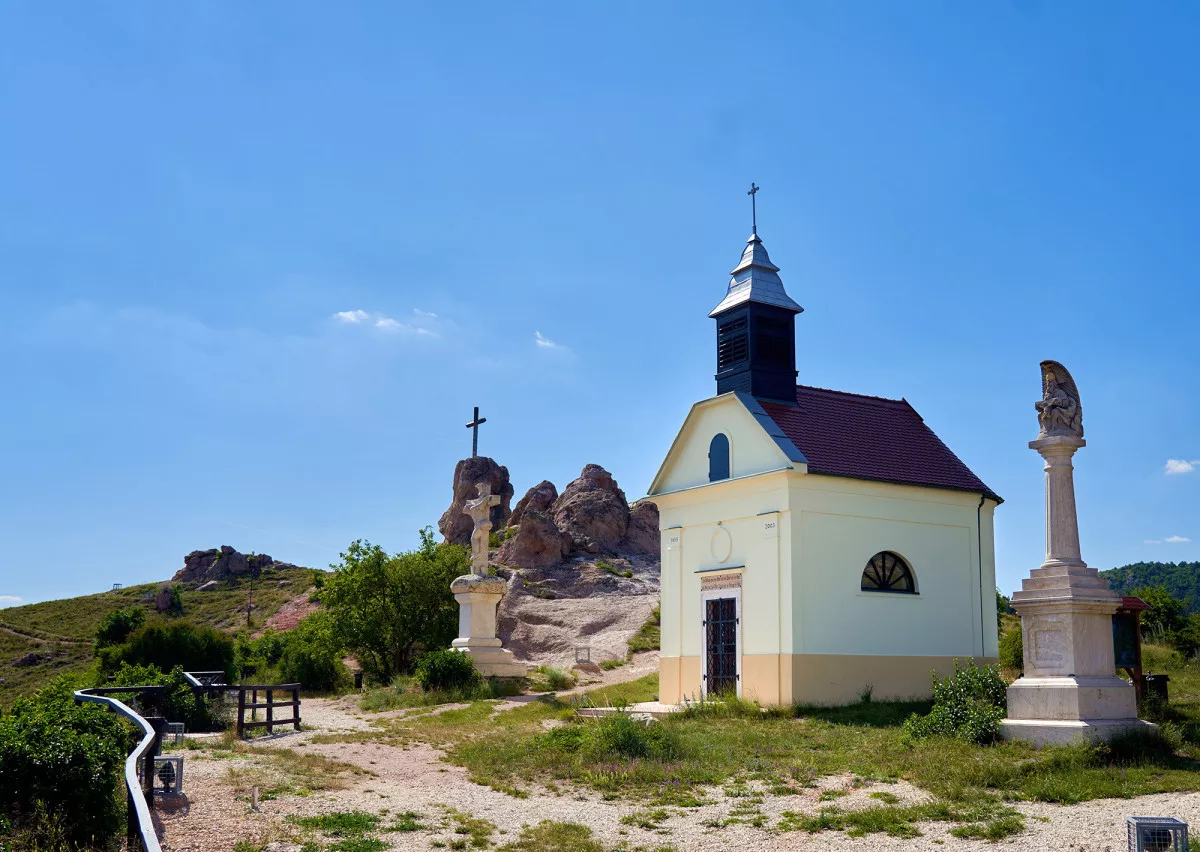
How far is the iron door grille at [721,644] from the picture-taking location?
21.6m

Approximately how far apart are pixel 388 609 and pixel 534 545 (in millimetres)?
23502

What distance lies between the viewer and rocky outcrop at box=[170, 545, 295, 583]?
7688 cm

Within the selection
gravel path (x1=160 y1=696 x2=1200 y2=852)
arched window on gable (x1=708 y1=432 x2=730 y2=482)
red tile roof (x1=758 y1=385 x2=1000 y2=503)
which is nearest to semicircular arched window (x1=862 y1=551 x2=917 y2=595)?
red tile roof (x1=758 y1=385 x2=1000 y2=503)

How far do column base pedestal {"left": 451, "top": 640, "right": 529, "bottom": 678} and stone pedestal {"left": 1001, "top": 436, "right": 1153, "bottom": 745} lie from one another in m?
14.6

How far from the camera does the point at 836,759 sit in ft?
43.0

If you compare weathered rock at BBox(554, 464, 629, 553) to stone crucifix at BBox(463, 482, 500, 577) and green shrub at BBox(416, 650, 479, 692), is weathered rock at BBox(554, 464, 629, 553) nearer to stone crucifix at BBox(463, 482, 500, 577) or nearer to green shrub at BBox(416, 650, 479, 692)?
stone crucifix at BBox(463, 482, 500, 577)

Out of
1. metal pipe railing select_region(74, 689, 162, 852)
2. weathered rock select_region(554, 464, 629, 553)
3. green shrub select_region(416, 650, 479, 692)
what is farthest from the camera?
weathered rock select_region(554, 464, 629, 553)

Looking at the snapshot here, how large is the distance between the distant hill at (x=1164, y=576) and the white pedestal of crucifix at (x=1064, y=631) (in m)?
56.8

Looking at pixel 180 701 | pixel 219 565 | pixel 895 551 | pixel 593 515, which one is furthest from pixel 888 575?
pixel 219 565

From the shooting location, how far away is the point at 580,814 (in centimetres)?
1024

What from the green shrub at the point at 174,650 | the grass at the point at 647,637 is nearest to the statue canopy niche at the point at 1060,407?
the green shrub at the point at 174,650

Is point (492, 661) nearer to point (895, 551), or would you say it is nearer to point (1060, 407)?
point (895, 551)

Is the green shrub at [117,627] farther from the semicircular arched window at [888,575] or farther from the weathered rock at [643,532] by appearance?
the semicircular arched window at [888,575]

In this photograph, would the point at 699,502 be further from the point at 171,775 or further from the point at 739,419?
the point at 171,775
